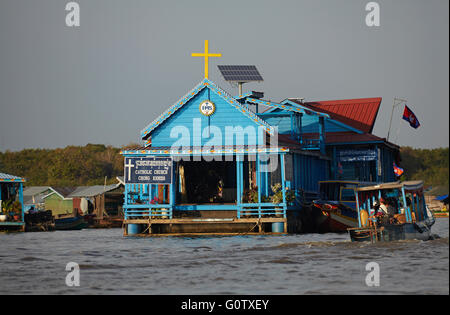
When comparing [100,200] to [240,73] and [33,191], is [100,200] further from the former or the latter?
[240,73]

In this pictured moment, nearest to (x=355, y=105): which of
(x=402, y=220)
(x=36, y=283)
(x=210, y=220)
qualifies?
(x=210, y=220)

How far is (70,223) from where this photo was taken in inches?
2016

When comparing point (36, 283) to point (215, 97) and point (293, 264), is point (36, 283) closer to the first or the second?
point (293, 264)

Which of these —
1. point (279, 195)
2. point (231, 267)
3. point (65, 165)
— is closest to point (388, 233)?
point (231, 267)

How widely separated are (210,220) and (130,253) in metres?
7.78

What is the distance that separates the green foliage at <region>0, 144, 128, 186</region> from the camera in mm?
92375

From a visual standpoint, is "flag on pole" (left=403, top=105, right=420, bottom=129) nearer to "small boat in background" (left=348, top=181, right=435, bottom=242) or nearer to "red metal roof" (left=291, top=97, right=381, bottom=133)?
"red metal roof" (left=291, top=97, right=381, bottom=133)

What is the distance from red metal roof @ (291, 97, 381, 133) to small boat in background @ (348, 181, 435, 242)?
19.9 m

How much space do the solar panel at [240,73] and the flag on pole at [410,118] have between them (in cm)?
1032

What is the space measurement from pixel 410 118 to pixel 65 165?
55.8 m

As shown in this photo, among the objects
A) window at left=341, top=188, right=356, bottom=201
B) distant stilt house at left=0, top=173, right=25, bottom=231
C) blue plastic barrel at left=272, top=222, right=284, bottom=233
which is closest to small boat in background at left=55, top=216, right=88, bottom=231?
distant stilt house at left=0, top=173, right=25, bottom=231

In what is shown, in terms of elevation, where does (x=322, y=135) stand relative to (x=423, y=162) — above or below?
below
